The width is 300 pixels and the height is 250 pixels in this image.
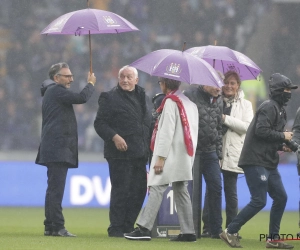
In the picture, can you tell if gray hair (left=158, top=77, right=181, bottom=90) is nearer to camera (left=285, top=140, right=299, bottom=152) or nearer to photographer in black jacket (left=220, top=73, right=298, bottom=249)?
photographer in black jacket (left=220, top=73, right=298, bottom=249)

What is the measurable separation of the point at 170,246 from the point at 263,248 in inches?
37.4

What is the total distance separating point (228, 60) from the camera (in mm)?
11172

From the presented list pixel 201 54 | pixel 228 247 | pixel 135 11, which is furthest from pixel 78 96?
pixel 135 11

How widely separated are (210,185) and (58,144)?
1770mm

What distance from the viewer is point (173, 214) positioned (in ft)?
36.4

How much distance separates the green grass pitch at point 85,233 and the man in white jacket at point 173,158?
0.22m

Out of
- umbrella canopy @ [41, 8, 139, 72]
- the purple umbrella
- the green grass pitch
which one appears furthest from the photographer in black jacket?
umbrella canopy @ [41, 8, 139, 72]

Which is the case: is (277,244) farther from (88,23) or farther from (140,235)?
(88,23)

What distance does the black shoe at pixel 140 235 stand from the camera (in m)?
9.97

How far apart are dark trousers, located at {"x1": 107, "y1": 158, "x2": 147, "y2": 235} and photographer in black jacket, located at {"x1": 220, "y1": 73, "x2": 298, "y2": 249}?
4.62 feet

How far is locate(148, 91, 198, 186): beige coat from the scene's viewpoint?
988 cm

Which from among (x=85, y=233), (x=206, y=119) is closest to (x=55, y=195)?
(x=85, y=233)

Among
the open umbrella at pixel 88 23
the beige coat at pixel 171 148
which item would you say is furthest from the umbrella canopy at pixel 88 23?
the beige coat at pixel 171 148

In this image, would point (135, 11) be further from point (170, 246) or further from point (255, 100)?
point (170, 246)
